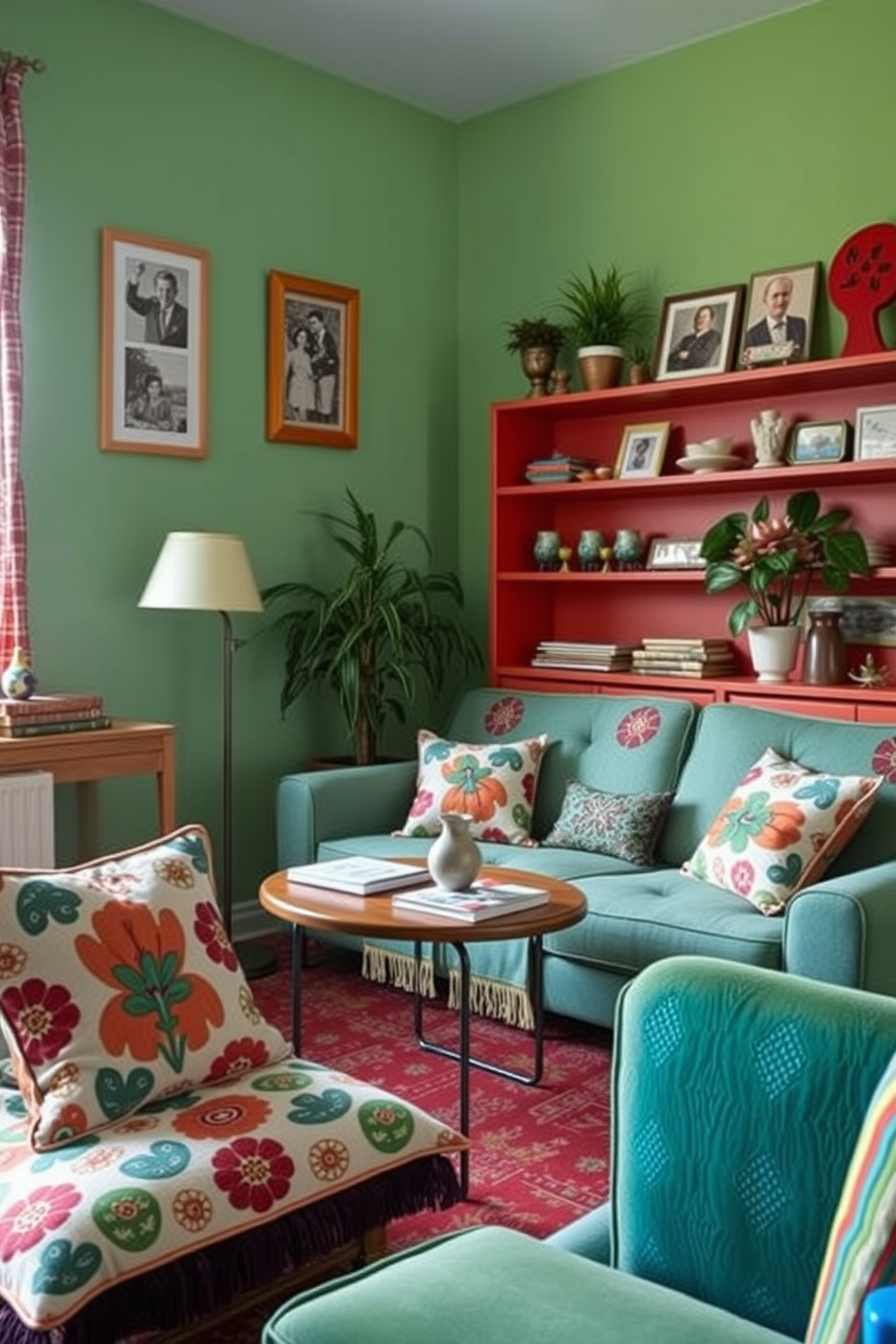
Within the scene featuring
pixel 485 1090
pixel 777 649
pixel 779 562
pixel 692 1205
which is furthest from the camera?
pixel 777 649

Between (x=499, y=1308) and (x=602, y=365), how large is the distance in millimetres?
3446

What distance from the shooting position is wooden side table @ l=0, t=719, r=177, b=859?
3.40 meters

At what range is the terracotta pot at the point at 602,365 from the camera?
14.3 feet

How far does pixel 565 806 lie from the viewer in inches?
148

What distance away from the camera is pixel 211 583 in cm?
378

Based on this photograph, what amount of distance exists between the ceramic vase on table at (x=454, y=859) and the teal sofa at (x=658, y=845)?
0.49m

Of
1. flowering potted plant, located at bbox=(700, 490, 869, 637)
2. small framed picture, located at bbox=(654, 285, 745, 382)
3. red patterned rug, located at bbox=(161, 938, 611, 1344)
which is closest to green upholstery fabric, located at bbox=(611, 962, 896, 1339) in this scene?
red patterned rug, located at bbox=(161, 938, 611, 1344)

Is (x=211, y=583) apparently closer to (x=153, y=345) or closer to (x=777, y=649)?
(x=153, y=345)

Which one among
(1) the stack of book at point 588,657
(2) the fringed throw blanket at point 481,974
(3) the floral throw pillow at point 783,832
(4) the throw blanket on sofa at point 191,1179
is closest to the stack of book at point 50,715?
(2) the fringed throw blanket at point 481,974

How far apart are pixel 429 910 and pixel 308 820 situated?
4.11 ft

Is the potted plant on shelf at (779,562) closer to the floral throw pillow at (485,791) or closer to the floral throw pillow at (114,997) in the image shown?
the floral throw pillow at (485,791)

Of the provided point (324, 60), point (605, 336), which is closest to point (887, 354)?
point (605, 336)

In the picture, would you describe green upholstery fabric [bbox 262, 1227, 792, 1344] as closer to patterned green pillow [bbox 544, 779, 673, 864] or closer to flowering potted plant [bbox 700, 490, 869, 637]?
patterned green pillow [bbox 544, 779, 673, 864]

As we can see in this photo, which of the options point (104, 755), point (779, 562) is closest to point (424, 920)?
point (104, 755)
